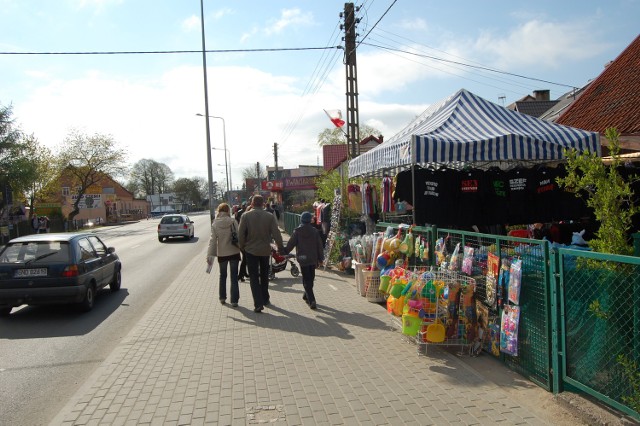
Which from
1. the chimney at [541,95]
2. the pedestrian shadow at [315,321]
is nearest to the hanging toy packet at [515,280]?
the pedestrian shadow at [315,321]

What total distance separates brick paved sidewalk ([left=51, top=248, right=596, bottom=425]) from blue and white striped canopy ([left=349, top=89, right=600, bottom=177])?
8.69 ft

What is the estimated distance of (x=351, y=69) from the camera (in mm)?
17781

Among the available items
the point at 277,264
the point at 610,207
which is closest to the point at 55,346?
the point at 277,264

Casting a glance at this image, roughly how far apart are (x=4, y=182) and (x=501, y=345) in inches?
1189

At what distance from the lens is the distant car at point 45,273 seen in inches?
326

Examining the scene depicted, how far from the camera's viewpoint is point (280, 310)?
8445 mm

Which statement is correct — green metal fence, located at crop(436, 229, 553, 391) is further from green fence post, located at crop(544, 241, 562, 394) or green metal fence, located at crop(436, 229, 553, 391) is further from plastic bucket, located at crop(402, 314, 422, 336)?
plastic bucket, located at crop(402, 314, 422, 336)

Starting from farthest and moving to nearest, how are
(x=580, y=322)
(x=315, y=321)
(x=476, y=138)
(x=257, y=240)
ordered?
(x=257, y=240), (x=476, y=138), (x=315, y=321), (x=580, y=322)

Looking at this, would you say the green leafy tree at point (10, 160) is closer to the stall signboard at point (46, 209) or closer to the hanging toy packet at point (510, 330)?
the stall signboard at point (46, 209)

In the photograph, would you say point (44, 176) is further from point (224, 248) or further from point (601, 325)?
point (601, 325)

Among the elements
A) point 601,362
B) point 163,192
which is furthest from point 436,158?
point 163,192

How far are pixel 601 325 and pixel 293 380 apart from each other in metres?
2.75

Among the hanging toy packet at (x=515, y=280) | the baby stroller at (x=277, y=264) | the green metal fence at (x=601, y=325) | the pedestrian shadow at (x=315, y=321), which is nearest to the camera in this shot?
the green metal fence at (x=601, y=325)

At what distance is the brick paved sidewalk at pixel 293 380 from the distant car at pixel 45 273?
5.55 ft
